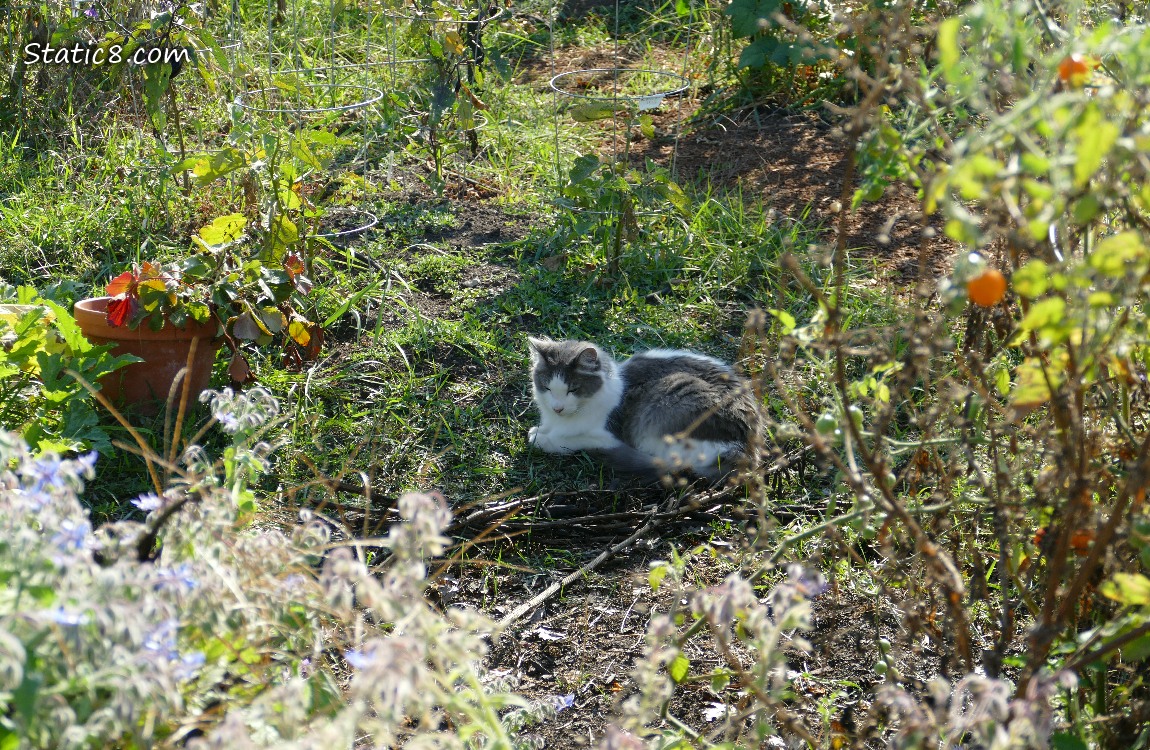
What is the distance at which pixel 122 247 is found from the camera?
4688 millimetres

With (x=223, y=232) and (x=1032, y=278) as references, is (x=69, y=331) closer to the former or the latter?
(x=223, y=232)

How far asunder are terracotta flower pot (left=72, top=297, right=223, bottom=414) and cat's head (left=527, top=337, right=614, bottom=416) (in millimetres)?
1152

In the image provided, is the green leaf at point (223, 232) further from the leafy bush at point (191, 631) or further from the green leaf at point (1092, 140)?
the green leaf at point (1092, 140)

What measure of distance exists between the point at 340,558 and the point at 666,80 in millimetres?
6317

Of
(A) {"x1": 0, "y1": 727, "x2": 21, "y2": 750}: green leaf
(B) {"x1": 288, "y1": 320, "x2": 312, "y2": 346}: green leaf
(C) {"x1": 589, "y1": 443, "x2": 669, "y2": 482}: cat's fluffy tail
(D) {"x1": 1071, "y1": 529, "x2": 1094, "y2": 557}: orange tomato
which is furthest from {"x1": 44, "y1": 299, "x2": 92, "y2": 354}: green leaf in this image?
(D) {"x1": 1071, "y1": 529, "x2": 1094, "y2": 557}: orange tomato

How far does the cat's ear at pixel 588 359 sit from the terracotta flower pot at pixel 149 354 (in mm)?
1286

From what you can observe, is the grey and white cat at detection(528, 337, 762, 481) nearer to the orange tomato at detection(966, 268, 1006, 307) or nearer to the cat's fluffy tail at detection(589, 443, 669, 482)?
the cat's fluffy tail at detection(589, 443, 669, 482)

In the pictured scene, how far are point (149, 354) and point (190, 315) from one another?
0.21 meters

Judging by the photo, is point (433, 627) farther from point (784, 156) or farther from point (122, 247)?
point (784, 156)

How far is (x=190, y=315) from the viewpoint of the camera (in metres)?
3.53

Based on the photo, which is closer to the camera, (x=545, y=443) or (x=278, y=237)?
(x=545, y=443)

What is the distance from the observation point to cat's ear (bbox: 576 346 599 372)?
375cm

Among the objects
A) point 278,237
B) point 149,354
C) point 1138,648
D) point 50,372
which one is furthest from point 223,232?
point 1138,648

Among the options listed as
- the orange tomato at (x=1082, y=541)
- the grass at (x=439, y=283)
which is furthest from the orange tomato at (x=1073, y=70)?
the grass at (x=439, y=283)
